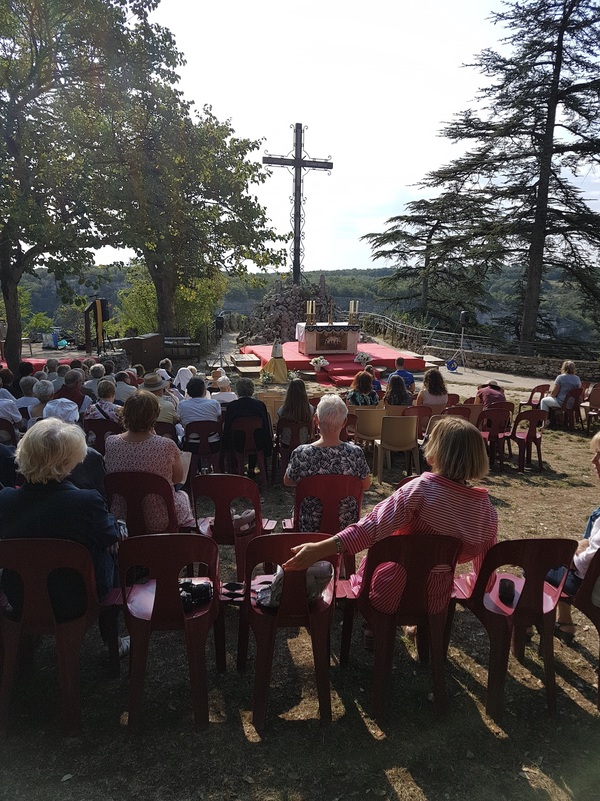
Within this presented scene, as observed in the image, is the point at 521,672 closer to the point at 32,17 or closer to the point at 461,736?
the point at 461,736

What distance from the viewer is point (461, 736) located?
2475 mm

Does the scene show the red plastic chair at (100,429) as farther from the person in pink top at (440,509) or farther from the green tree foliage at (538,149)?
the green tree foliage at (538,149)

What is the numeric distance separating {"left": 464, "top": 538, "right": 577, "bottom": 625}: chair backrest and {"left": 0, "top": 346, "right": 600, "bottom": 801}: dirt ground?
524 millimetres

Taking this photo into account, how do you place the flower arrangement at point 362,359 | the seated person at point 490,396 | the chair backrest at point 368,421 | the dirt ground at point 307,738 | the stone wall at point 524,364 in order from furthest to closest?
the stone wall at point 524,364 → the flower arrangement at point 362,359 → the seated person at point 490,396 → the chair backrest at point 368,421 → the dirt ground at point 307,738

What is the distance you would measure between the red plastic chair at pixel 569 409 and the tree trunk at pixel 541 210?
11.3 metres

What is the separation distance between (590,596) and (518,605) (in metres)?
0.41

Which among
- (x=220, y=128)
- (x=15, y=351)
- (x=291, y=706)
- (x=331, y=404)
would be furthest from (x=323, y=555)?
(x=220, y=128)

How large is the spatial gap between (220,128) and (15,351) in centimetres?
1028

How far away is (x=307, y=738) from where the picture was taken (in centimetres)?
245

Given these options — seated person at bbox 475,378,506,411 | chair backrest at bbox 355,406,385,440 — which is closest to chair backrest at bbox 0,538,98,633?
chair backrest at bbox 355,406,385,440

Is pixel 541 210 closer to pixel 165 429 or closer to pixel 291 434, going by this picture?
pixel 291 434

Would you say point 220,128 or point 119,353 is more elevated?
point 220,128

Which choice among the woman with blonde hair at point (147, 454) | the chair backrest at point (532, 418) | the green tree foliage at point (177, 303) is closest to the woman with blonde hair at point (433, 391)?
the chair backrest at point (532, 418)

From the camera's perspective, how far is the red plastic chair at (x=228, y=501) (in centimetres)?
329
